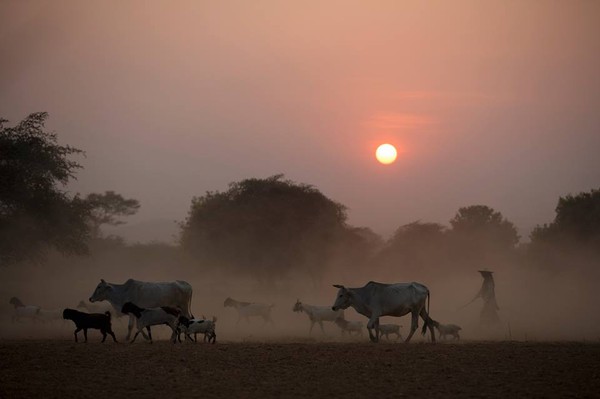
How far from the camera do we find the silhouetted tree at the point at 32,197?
Result: 36312 mm

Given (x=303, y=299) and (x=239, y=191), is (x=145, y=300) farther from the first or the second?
(x=239, y=191)

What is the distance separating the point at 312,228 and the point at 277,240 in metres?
3.33

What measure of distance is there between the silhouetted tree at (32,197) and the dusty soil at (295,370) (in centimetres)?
1596

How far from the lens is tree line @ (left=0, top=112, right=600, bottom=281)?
36.9 meters

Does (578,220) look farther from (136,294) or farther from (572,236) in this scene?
(136,294)

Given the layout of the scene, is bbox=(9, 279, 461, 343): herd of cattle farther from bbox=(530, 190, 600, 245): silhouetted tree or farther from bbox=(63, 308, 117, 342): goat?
bbox=(530, 190, 600, 245): silhouetted tree

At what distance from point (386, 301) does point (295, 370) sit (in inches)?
333

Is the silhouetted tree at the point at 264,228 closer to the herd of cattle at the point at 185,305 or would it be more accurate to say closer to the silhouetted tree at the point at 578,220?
the silhouetted tree at the point at 578,220

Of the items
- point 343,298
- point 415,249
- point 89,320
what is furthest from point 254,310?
point 415,249

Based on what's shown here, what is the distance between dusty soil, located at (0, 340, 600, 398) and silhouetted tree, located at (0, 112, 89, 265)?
1596cm

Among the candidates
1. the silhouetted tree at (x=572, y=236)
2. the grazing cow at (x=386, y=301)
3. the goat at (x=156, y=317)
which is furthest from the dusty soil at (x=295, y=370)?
the silhouetted tree at (x=572, y=236)

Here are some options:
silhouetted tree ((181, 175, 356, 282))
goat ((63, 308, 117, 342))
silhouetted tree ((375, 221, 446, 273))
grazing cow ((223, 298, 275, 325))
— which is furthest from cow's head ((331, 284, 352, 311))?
silhouetted tree ((375, 221, 446, 273))

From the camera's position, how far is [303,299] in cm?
5544

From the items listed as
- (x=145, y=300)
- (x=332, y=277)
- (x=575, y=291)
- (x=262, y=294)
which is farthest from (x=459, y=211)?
(x=145, y=300)
